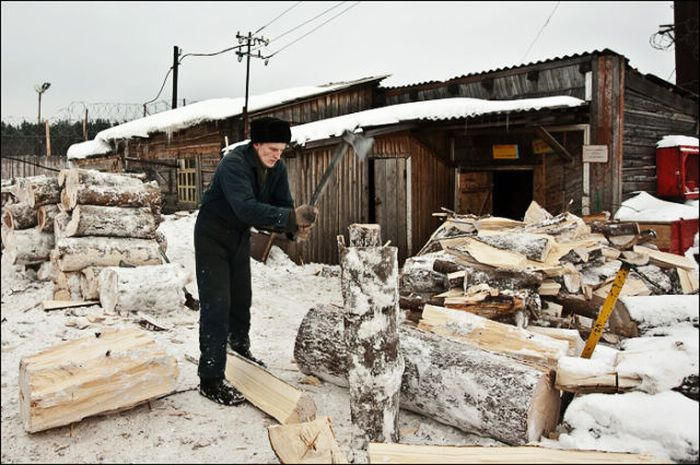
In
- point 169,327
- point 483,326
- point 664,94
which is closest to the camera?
point 483,326

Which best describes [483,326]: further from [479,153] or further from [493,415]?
[479,153]

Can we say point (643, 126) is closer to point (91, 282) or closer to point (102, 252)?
point (102, 252)

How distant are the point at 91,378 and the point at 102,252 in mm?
3636

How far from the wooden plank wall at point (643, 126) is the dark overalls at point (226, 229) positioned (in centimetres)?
831

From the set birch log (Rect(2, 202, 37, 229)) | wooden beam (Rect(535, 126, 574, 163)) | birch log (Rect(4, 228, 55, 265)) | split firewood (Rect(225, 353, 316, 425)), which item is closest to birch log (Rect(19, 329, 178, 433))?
split firewood (Rect(225, 353, 316, 425))

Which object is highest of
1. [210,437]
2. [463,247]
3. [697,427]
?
[463,247]

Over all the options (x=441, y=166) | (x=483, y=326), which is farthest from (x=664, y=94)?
(x=483, y=326)

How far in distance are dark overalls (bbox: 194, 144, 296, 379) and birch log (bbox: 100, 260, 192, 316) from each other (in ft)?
7.15

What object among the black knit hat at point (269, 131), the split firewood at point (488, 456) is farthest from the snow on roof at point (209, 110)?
the split firewood at point (488, 456)

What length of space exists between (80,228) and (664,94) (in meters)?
11.1

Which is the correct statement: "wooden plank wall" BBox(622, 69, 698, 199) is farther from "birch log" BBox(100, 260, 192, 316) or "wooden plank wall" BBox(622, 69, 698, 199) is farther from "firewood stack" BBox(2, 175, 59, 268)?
"firewood stack" BBox(2, 175, 59, 268)

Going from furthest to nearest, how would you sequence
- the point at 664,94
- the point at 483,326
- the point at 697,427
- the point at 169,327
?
1. the point at 664,94
2. the point at 169,327
3. the point at 483,326
4. the point at 697,427

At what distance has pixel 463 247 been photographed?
5.94m

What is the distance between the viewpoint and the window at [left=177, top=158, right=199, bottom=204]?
49.8 ft
